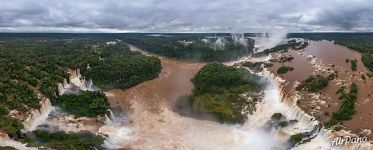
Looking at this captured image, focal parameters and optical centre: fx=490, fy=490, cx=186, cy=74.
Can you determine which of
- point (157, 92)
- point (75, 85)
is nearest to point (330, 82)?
point (157, 92)

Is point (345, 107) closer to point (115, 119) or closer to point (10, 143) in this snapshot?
point (115, 119)

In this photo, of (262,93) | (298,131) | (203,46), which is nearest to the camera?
(298,131)

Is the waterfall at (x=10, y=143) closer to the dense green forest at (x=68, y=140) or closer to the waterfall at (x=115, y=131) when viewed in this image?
the dense green forest at (x=68, y=140)

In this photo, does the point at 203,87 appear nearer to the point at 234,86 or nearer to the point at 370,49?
the point at 234,86

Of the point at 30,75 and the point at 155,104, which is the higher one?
the point at 30,75

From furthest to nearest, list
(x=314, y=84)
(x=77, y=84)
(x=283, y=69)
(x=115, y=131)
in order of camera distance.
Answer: (x=283, y=69)
(x=77, y=84)
(x=314, y=84)
(x=115, y=131)

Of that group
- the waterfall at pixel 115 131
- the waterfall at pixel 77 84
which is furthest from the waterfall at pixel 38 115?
the waterfall at pixel 77 84

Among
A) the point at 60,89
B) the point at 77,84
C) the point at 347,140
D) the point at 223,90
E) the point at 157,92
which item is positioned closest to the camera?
the point at 347,140

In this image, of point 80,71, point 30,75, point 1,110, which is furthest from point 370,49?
point 1,110
